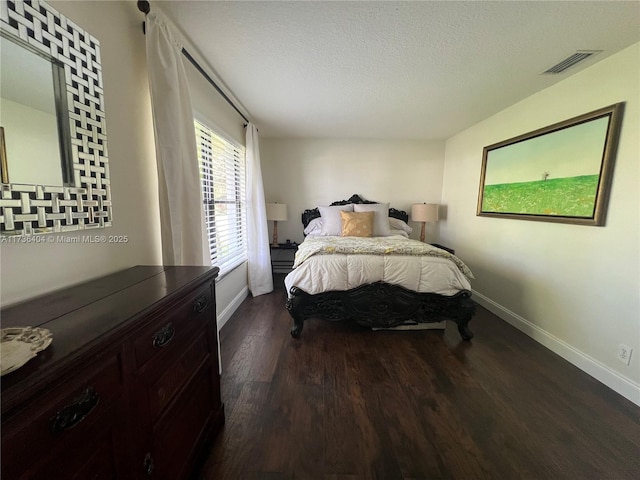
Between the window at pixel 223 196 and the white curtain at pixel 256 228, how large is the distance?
8 cm

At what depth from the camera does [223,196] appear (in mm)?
2645

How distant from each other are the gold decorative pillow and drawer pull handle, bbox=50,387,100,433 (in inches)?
120

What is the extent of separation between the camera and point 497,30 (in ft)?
4.98

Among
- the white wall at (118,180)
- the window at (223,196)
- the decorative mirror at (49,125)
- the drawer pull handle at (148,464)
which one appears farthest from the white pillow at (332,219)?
the drawer pull handle at (148,464)

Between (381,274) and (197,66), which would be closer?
(197,66)

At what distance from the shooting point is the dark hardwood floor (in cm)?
120

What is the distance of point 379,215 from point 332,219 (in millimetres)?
718

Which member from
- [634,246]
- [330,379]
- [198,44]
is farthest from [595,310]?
[198,44]

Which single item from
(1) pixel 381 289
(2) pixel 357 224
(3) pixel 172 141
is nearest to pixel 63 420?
(3) pixel 172 141

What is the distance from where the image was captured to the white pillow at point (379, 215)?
3602 millimetres

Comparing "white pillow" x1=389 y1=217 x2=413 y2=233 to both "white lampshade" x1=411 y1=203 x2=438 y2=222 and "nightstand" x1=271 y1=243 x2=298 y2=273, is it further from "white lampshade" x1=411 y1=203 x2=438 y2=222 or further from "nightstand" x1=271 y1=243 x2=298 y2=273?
"nightstand" x1=271 y1=243 x2=298 y2=273

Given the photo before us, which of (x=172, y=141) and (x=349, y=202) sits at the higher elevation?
(x=172, y=141)

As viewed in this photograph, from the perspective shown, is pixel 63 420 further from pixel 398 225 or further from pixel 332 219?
pixel 398 225

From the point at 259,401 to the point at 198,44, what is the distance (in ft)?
8.06
